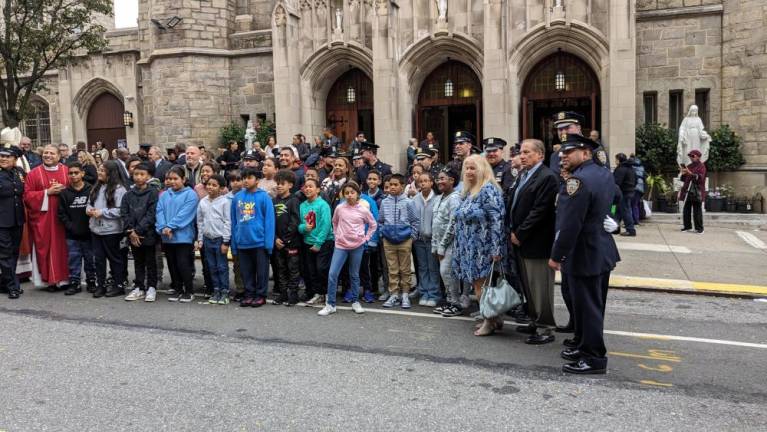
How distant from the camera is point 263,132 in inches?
794

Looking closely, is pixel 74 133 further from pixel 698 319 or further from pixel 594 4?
pixel 698 319

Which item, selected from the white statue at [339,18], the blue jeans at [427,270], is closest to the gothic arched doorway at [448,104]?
the white statue at [339,18]

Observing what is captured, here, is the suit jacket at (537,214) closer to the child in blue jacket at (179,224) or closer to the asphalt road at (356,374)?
the asphalt road at (356,374)

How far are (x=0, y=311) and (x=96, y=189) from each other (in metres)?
1.93

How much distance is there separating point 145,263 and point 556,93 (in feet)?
43.9

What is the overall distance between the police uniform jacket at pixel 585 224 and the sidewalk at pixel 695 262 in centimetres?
395

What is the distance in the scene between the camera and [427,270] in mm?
7895

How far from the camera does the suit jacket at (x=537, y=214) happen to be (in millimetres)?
5938

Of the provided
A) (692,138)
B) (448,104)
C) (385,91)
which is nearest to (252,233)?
(385,91)

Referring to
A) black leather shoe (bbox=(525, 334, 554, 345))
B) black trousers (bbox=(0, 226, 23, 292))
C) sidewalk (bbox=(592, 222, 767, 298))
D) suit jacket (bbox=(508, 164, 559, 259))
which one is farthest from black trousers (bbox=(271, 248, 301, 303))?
sidewalk (bbox=(592, 222, 767, 298))

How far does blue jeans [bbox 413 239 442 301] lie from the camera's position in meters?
7.84

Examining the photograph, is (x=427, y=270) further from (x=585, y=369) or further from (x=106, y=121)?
(x=106, y=121)

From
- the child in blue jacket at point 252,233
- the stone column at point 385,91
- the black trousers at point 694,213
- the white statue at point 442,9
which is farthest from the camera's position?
the stone column at point 385,91

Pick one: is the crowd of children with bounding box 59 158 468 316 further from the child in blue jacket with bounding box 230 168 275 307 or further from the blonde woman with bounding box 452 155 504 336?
the blonde woman with bounding box 452 155 504 336
